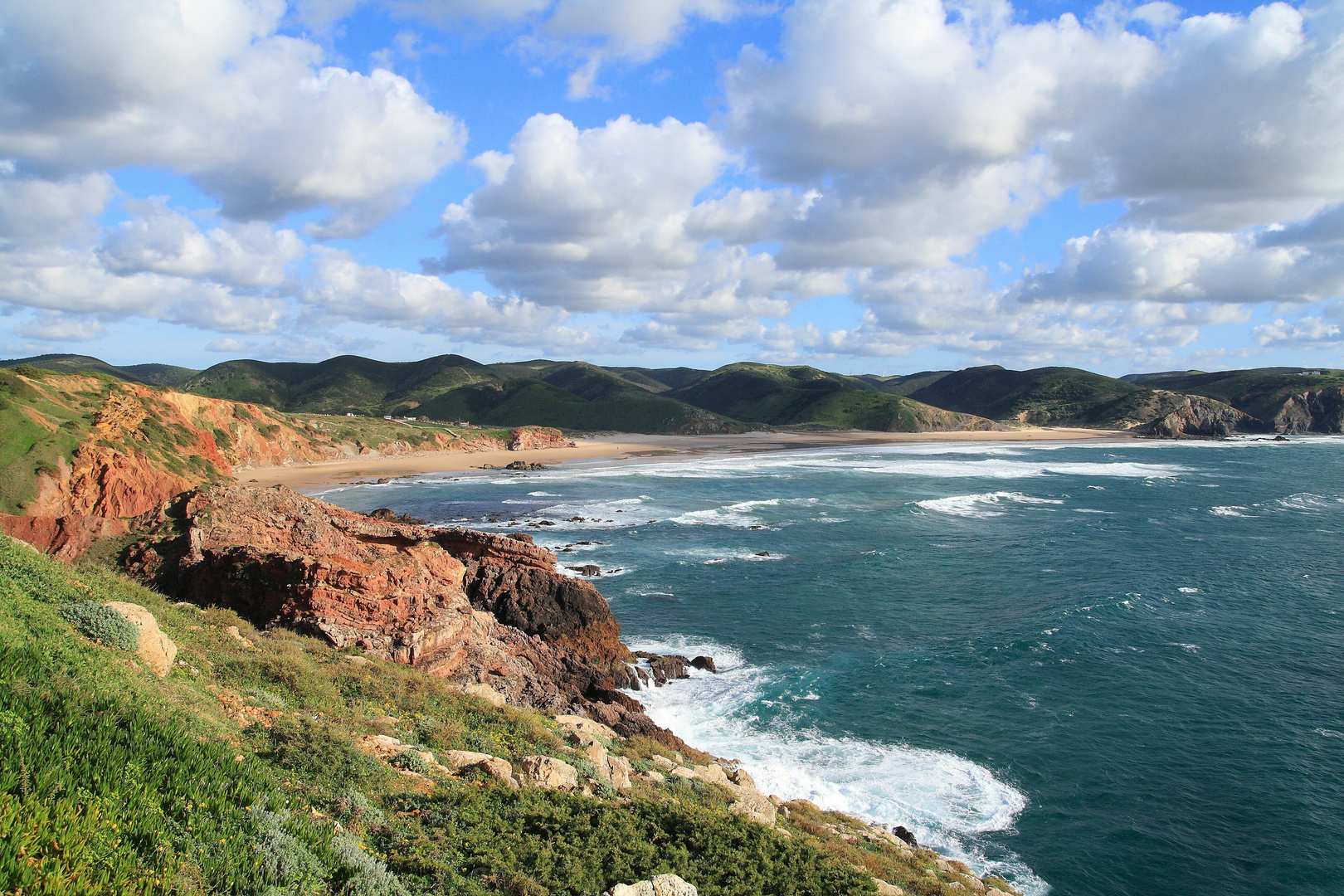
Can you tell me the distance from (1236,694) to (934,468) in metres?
67.6

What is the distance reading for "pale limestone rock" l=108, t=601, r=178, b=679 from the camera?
37.0ft

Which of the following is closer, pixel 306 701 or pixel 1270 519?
pixel 306 701

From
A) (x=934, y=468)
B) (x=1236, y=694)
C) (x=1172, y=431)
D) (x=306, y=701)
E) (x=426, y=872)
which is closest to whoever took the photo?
(x=426, y=872)

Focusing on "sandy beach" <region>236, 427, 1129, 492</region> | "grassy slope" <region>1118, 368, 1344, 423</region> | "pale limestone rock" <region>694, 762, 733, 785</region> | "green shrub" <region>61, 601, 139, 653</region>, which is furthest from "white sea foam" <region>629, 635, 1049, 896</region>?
"grassy slope" <region>1118, 368, 1344, 423</region>

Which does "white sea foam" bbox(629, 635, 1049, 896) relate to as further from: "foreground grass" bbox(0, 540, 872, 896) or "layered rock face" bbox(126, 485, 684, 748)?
"foreground grass" bbox(0, 540, 872, 896)

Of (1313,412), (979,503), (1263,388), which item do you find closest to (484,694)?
(979,503)

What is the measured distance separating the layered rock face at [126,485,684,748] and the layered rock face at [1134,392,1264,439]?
536ft

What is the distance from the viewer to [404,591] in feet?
67.8

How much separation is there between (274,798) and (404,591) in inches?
526

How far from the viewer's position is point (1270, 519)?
176 feet

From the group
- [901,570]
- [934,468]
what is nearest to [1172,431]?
[934,468]

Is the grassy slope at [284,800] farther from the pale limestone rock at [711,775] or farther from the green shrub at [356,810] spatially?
the pale limestone rock at [711,775]

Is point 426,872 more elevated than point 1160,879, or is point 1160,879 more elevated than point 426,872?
point 426,872

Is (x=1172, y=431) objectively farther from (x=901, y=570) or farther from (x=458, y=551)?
(x=458, y=551)
